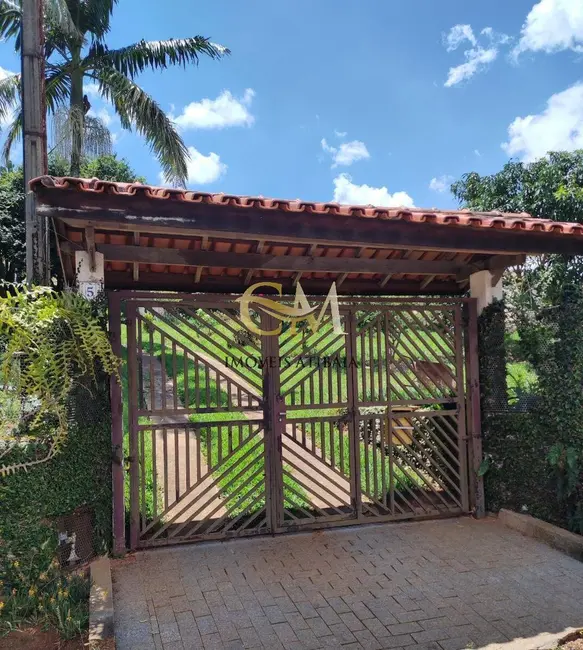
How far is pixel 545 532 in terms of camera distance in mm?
4797

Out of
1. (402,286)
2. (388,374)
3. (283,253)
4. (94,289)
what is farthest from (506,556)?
(94,289)

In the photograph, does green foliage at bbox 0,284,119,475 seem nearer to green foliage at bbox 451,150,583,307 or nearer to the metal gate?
the metal gate

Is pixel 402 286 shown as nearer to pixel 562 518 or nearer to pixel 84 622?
pixel 562 518

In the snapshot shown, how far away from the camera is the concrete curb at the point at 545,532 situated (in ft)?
14.7

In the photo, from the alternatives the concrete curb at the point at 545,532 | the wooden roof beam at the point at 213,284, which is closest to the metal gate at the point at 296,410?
the wooden roof beam at the point at 213,284

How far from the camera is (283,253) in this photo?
4.92 metres

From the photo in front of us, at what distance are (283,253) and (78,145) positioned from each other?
8804 mm

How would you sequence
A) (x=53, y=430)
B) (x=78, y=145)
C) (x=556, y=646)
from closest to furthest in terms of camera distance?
(x=556, y=646)
(x=53, y=430)
(x=78, y=145)

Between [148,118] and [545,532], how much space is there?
39.0 feet

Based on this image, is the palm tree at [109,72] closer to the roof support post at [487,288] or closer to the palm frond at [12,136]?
the palm frond at [12,136]

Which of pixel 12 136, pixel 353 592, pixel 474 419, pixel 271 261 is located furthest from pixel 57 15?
pixel 353 592

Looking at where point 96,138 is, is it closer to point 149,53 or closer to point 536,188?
point 149,53

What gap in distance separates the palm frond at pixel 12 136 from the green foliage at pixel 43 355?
11384 mm

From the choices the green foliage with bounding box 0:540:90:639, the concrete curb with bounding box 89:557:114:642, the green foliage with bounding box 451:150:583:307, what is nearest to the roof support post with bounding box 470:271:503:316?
the concrete curb with bounding box 89:557:114:642
